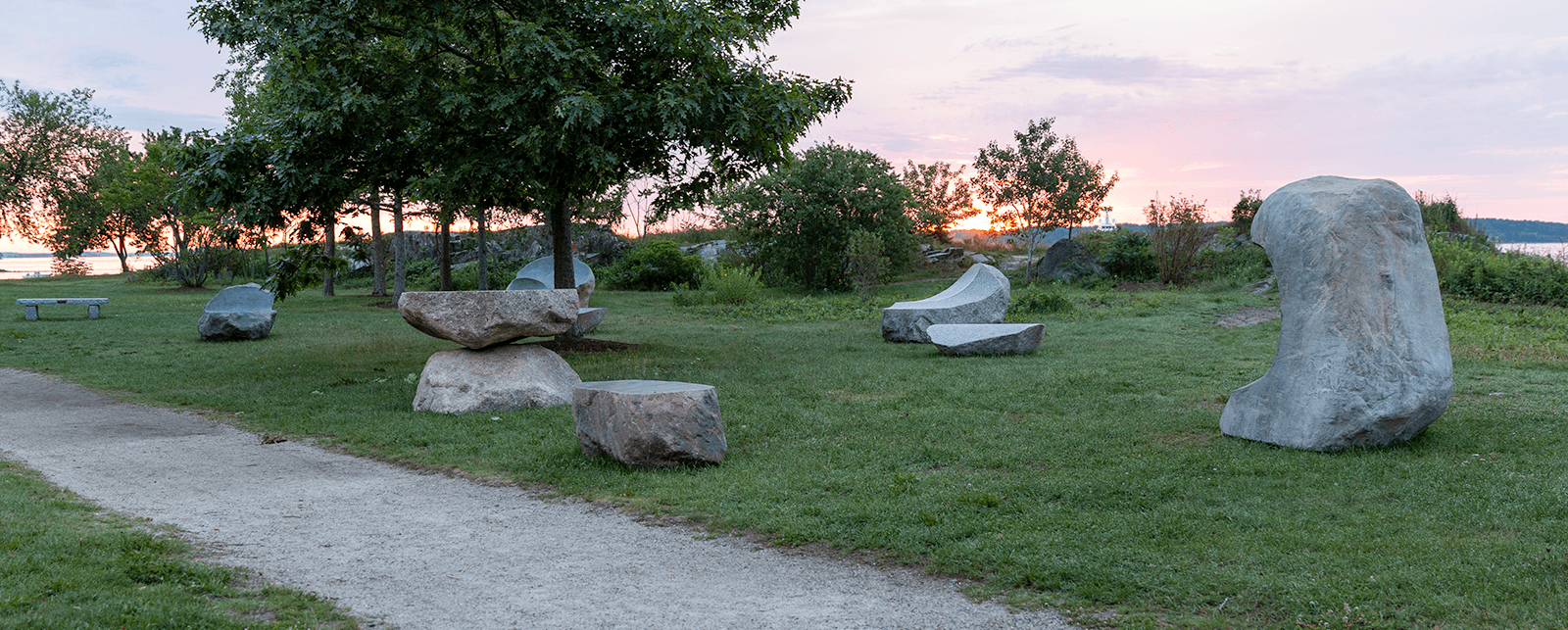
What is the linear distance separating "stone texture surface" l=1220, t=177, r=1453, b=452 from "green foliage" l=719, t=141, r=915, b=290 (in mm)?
16252

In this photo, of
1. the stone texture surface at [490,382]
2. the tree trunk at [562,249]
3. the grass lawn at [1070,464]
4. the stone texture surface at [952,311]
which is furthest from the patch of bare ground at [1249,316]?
the stone texture surface at [490,382]

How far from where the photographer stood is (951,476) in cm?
541

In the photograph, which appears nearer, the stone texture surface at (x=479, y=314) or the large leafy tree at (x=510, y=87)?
the stone texture surface at (x=479, y=314)

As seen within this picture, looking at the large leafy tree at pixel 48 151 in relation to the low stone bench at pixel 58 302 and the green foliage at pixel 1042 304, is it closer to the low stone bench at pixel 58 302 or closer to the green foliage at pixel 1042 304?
the low stone bench at pixel 58 302

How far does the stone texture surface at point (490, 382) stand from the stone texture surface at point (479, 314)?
0.23 meters

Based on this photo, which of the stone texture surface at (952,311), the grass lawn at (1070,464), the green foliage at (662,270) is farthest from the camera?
the green foliage at (662,270)

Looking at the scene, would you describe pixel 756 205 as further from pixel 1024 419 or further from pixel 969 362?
pixel 1024 419

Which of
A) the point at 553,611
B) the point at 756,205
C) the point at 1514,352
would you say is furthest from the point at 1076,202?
the point at 553,611

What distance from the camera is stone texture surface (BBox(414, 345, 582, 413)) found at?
307 inches

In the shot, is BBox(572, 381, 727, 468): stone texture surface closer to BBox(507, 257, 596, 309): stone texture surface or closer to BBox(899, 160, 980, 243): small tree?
BBox(507, 257, 596, 309): stone texture surface

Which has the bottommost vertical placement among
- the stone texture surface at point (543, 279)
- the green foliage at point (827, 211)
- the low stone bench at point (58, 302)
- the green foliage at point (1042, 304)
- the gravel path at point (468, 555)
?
the gravel path at point (468, 555)

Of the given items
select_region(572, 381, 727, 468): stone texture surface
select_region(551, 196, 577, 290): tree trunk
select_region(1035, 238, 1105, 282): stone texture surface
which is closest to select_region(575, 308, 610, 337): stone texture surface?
select_region(551, 196, 577, 290): tree trunk

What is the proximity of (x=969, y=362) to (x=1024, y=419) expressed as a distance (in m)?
3.27

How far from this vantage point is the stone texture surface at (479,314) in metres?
7.70
